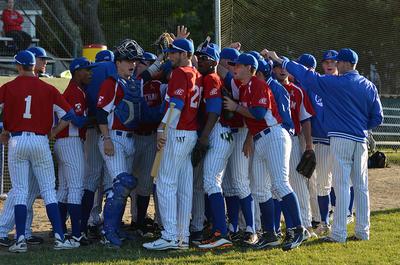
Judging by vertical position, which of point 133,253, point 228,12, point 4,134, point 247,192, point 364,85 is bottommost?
point 133,253

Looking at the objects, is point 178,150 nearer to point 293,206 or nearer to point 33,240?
point 293,206

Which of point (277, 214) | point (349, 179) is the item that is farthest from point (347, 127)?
point (277, 214)

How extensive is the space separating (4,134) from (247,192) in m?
2.70

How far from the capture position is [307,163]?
8305 millimetres

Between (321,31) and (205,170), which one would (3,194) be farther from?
(321,31)

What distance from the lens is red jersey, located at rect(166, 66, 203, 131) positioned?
767 centimetres

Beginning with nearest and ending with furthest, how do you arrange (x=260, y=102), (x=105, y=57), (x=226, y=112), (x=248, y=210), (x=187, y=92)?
(x=260, y=102) → (x=187, y=92) → (x=226, y=112) → (x=248, y=210) → (x=105, y=57)

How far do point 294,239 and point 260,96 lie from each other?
1.52m

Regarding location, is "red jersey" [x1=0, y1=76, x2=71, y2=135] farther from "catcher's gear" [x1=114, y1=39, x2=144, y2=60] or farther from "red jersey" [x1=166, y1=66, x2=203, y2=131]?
"red jersey" [x1=166, y1=66, x2=203, y2=131]

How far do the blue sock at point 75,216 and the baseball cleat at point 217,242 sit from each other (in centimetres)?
134

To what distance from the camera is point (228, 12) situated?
49.5 ft

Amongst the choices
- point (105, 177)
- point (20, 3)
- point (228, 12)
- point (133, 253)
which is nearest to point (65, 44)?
point (20, 3)

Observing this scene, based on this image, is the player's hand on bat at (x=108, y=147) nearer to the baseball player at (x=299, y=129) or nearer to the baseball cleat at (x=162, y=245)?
the baseball cleat at (x=162, y=245)

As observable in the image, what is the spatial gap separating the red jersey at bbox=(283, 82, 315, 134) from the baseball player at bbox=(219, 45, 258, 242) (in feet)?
2.08
